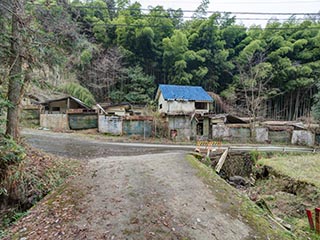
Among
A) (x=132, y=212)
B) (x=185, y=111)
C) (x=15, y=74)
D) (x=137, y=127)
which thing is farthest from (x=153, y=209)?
(x=185, y=111)

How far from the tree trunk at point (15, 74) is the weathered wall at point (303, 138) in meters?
19.8

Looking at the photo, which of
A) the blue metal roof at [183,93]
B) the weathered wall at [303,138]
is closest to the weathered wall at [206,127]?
the blue metal roof at [183,93]

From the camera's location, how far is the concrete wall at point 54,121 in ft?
54.4

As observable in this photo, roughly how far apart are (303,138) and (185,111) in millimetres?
10397

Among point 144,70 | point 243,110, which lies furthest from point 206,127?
point 144,70

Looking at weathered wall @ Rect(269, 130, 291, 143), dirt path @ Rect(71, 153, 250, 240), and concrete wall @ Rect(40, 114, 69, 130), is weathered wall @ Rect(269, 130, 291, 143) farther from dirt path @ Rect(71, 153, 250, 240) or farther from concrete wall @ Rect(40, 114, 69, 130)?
concrete wall @ Rect(40, 114, 69, 130)

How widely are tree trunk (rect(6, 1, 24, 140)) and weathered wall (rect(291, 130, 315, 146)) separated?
19.8 metres

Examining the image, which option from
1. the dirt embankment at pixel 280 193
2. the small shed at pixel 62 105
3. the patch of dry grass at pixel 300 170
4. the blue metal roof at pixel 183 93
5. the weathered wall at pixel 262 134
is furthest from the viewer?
the small shed at pixel 62 105

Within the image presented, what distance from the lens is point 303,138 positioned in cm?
1662

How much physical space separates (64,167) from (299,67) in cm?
2683

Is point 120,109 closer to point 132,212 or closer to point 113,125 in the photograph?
point 113,125

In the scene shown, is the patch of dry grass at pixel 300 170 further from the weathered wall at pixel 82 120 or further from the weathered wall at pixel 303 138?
the weathered wall at pixel 82 120

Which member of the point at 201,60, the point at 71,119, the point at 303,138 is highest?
the point at 201,60

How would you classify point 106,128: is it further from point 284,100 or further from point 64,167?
point 284,100
